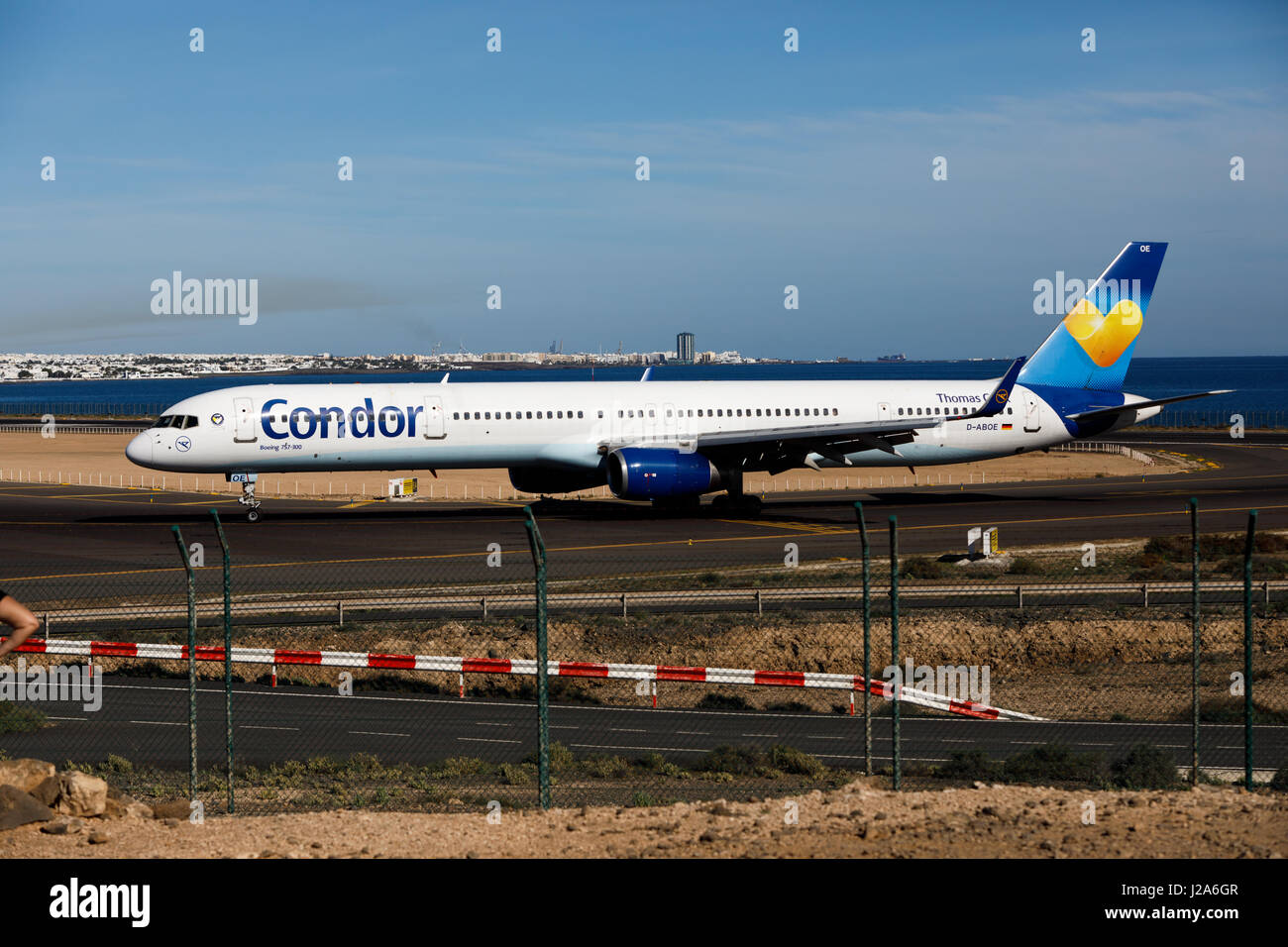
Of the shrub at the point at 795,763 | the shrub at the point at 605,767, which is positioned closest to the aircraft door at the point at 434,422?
the shrub at the point at 605,767

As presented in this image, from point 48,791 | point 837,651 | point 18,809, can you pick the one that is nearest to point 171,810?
point 48,791

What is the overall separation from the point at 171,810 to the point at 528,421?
31036 millimetres

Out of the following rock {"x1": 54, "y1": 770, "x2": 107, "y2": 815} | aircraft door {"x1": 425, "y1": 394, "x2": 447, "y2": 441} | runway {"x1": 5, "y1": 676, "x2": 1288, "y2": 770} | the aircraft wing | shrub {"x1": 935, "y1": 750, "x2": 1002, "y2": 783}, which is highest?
aircraft door {"x1": 425, "y1": 394, "x2": 447, "y2": 441}

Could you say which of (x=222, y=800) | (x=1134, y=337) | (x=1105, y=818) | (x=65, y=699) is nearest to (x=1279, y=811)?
(x=1105, y=818)

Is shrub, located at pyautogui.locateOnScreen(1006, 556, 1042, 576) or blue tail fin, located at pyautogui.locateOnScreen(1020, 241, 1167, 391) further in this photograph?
blue tail fin, located at pyautogui.locateOnScreen(1020, 241, 1167, 391)

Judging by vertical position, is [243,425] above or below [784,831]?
above

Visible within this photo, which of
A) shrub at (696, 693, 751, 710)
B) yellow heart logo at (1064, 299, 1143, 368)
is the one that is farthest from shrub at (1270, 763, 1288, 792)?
yellow heart logo at (1064, 299, 1143, 368)

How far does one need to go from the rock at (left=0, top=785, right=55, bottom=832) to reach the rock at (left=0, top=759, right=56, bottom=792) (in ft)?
1.28

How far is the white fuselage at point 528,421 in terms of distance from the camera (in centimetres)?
4209

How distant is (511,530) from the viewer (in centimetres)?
4247

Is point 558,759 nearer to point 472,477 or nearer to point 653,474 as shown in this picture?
point 653,474

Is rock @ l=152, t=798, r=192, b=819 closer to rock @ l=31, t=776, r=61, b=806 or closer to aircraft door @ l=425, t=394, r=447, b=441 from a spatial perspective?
rock @ l=31, t=776, r=61, b=806

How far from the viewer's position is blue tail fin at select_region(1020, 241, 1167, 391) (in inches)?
2005
